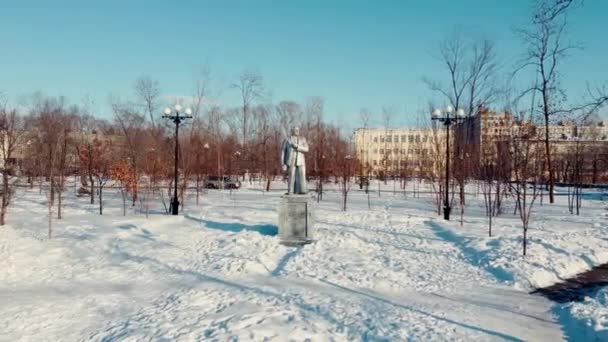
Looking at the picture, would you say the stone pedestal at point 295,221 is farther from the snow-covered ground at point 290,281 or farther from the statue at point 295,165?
the statue at point 295,165

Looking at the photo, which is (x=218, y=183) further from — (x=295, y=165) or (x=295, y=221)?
(x=295, y=221)

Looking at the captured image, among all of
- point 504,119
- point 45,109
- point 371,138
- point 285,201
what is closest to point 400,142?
point 371,138

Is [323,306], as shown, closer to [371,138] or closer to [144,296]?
[144,296]

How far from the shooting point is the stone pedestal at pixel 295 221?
1080 cm

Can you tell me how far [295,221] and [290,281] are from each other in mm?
3253

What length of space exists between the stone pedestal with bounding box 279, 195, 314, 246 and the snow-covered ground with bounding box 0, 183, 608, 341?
36 centimetres

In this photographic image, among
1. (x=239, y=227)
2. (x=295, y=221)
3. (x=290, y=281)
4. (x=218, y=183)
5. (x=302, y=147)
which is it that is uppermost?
(x=302, y=147)

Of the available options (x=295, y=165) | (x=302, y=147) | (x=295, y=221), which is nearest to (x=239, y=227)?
(x=295, y=221)

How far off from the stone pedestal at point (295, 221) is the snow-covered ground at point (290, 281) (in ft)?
1.19

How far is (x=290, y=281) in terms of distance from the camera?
7.65 meters

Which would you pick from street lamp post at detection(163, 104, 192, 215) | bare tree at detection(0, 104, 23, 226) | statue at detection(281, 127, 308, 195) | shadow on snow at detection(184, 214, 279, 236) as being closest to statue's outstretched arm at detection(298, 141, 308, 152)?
statue at detection(281, 127, 308, 195)

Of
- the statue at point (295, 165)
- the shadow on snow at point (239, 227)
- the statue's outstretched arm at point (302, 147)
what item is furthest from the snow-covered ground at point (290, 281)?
the statue's outstretched arm at point (302, 147)

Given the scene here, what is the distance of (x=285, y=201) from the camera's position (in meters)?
10.9

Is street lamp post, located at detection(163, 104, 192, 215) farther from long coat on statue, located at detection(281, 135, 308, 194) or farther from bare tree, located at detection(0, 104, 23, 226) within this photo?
long coat on statue, located at detection(281, 135, 308, 194)
